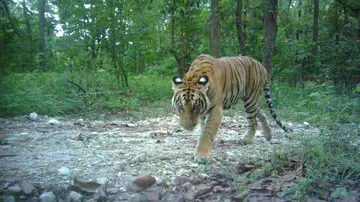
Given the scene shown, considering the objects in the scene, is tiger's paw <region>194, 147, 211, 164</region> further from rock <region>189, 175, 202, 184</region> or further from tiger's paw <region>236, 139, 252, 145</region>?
A: tiger's paw <region>236, 139, 252, 145</region>

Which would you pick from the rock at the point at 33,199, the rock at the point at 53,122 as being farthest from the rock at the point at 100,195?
the rock at the point at 53,122

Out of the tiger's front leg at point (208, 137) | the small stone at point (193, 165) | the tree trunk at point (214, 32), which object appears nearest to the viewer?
the small stone at point (193, 165)

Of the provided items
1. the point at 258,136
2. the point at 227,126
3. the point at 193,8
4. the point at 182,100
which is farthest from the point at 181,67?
the point at 182,100

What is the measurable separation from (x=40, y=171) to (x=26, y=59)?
8955 mm

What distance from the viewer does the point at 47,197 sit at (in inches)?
123

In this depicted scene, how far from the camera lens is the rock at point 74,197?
316cm

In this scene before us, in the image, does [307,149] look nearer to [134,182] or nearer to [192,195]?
[192,195]

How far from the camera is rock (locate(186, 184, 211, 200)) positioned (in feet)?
10.4

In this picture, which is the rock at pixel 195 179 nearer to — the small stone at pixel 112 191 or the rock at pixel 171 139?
the small stone at pixel 112 191

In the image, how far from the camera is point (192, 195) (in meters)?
3.20

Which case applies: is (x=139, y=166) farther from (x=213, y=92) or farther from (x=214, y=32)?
(x=214, y=32)

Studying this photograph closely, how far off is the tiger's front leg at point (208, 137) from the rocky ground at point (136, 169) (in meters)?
0.13

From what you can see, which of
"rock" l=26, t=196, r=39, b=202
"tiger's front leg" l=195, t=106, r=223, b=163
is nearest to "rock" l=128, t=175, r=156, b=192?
"rock" l=26, t=196, r=39, b=202

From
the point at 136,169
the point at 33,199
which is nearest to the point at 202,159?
the point at 136,169
